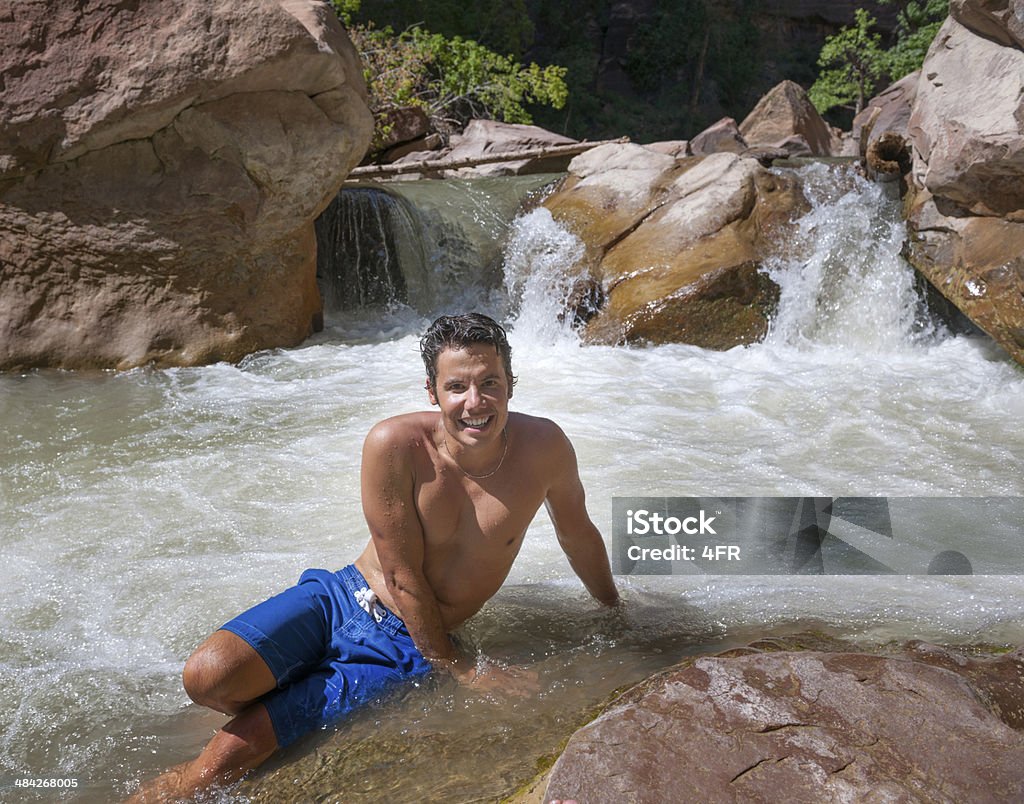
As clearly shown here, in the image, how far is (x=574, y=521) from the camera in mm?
2402

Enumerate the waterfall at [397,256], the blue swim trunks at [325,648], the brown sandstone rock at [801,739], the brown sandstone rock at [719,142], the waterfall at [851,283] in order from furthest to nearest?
the brown sandstone rock at [719,142] → the waterfall at [397,256] → the waterfall at [851,283] → the blue swim trunks at [325,648] → the brown sandstone rock at [801,739]

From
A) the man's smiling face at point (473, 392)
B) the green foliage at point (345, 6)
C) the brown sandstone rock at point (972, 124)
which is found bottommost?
the man's smiling face at point (473, 392)

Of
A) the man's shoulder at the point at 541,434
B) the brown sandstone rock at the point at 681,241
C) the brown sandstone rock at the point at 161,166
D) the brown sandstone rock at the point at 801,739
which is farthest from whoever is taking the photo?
the brown sandstone rock at the point at 681,241

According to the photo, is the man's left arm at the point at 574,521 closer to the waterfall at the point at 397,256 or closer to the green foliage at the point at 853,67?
the waterfall at the point at 397,256

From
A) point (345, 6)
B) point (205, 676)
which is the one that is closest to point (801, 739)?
point (205, 676)

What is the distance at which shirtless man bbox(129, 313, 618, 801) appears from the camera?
201 centimetres

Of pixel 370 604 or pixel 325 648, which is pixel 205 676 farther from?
pixel 370 604

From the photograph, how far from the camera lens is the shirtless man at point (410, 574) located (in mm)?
2014

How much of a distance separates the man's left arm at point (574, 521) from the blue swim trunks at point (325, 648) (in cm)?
48

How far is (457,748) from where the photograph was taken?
2.01 meters

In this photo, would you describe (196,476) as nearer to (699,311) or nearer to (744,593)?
(744,593)

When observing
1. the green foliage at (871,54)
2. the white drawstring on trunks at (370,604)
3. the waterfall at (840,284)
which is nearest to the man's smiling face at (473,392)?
the white drawstring on trunks at (370,604)

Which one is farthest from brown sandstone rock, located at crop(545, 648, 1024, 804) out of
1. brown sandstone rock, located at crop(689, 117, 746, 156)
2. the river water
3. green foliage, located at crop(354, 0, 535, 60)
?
green foliage, located at crop(354, 0, 535, 60)

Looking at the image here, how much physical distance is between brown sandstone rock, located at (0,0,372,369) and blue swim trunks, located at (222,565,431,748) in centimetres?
429
